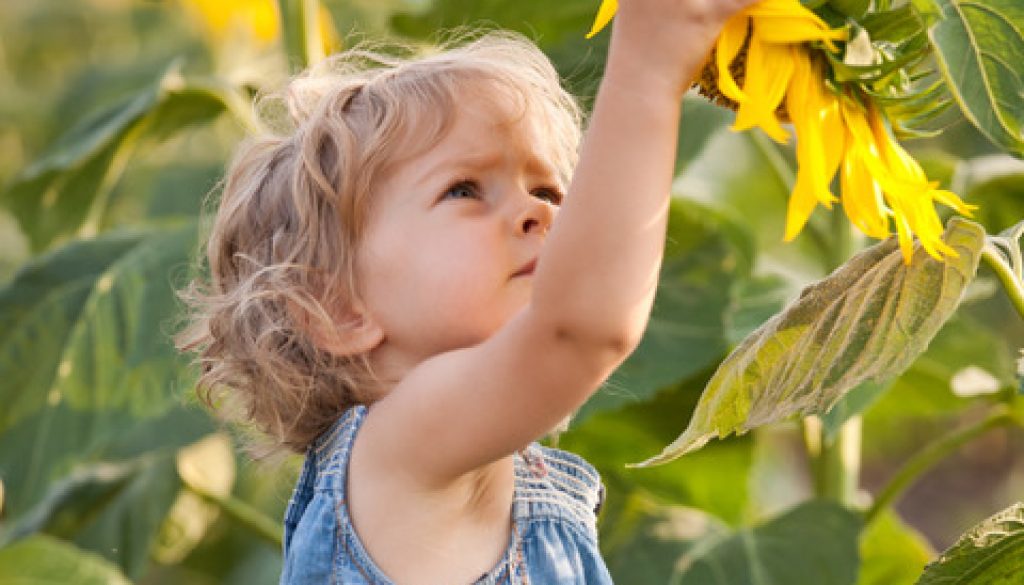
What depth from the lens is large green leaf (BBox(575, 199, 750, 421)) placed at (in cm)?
180

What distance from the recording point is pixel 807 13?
2.92 feet

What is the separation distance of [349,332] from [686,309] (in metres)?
0.77

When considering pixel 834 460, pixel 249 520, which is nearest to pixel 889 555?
pixel 834 460

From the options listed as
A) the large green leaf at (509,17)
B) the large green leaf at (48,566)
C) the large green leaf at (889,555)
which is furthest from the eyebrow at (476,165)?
the large green leaf at (889,555)

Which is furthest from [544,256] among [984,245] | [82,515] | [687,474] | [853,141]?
[82,515]

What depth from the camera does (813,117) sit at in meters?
0.93

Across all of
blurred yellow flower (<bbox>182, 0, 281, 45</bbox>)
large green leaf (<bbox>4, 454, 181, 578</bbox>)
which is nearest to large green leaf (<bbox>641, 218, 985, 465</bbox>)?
large green leaf (<bbox>4, 454, 181, 578</bbox>)

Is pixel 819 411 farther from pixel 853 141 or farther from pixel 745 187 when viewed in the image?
pixel 745 187

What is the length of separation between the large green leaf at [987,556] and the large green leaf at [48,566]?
941 mm

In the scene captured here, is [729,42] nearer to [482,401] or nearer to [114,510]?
[482,401]

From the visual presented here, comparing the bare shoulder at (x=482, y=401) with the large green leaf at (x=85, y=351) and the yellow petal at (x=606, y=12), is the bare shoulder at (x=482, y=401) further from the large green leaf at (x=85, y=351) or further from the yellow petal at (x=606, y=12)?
the large green leaf at (x=85, y=351)

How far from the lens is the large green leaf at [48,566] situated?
5.99 ft

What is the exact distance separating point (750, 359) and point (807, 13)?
25cm

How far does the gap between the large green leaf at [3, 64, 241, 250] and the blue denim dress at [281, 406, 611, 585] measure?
85 cm
